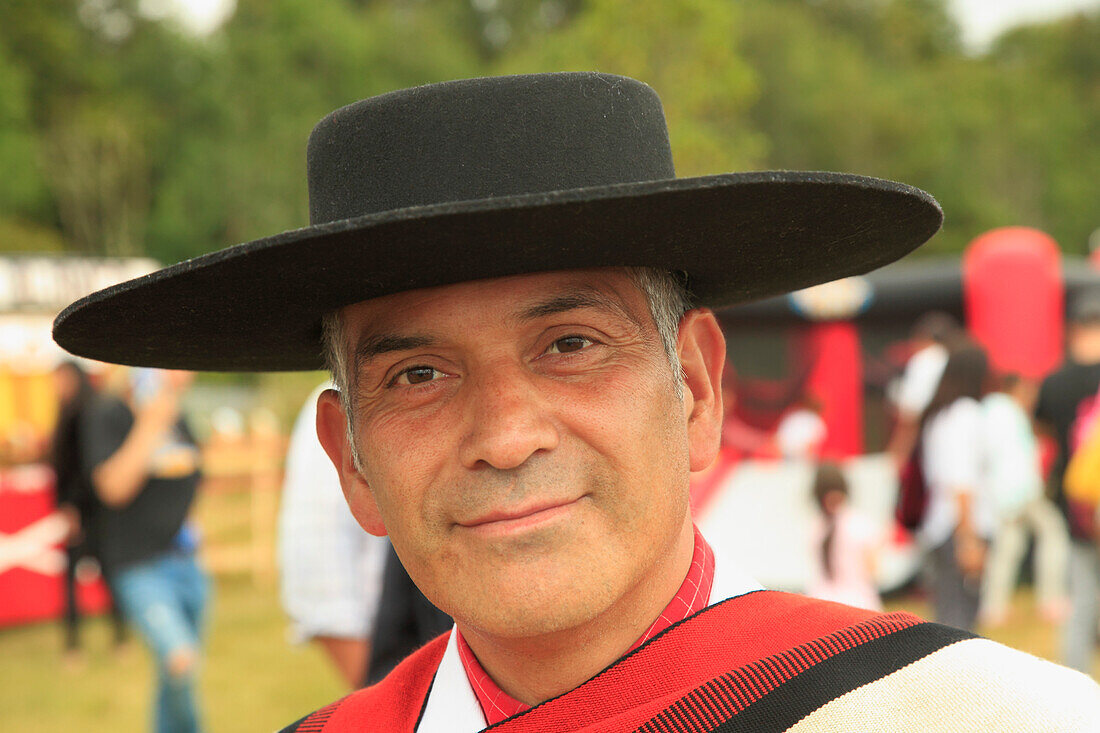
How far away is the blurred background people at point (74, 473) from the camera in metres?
5.82

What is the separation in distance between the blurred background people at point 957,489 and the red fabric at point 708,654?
14.4ft

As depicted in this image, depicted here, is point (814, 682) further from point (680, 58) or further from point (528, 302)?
point (680, 58)

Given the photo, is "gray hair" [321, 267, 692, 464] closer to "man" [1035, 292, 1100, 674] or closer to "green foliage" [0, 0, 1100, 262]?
"man" [1035, 292, 1100, 674]

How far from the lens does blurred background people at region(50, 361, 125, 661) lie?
582cm

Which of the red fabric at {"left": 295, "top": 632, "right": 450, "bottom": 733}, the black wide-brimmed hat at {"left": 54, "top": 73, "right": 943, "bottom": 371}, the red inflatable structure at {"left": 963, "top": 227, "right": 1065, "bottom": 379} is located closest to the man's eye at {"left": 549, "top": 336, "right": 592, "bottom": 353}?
the black wide-brimmed hat at {"left": 54, "top": 73, "right": 943, "bottom": 371}

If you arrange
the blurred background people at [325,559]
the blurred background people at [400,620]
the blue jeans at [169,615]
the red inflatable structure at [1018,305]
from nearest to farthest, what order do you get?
Result: the blurred background people at [400,620] → the blurred background people at [325,559] → the blue jeans at [169,615] → the red inflatable structure at [1018,305]

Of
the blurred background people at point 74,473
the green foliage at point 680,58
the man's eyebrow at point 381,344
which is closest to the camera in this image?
the man's eyebrow at point 381,344

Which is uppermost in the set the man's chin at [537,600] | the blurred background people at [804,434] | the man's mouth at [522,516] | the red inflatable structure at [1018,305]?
the red inflatable structure at [1018,305]

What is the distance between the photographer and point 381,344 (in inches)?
57.7

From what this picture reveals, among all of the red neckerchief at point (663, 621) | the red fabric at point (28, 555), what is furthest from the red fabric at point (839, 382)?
the red neckerchief at point (663, 621)

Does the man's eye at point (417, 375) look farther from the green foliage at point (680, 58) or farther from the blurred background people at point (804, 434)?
the green foliage at point (680, 58)

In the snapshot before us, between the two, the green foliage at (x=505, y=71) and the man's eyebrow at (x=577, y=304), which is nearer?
the man's eyebrow at (x=577, y=304)

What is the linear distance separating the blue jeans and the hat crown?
3.99m

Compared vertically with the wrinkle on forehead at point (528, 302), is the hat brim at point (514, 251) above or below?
above
